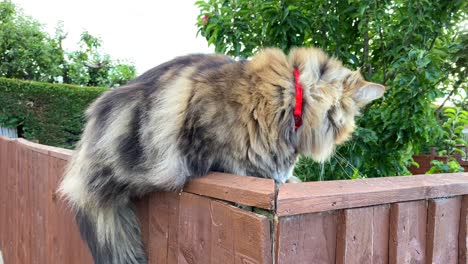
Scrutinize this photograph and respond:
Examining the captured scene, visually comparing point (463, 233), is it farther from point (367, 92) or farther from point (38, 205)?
point (38, 205)

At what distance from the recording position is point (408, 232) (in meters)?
1.17

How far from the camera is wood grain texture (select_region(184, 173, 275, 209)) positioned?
96cm

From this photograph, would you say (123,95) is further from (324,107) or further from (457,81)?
(457,81)

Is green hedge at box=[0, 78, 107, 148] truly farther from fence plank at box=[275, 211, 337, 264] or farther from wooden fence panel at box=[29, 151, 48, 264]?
fence plank at box=[275, 211, 337, 264]

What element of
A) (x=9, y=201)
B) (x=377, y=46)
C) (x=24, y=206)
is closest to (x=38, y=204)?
(x=24, y=206)

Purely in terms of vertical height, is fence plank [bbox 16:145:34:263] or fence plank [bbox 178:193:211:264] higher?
fence plank [bbox 178:193:211:264]

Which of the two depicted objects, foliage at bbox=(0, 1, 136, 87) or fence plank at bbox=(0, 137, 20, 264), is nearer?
fence plank at bbox=(0, 137, 20, 264)

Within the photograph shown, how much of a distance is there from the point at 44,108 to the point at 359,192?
792 centimetres

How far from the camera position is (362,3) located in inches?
95.3

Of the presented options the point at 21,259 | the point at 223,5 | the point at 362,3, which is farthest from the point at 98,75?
the point at 362,3

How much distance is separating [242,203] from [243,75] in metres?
0.73

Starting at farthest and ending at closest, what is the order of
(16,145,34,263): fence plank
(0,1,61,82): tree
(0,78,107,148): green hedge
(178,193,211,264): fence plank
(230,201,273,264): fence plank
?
1. (0,1,61,82): tree
2. (0,78,107,148): green hedge
3. (16,145,34,263): fence plank
4. (178,193,211,264): fence plank
5. (230,201,273,264): fence plank

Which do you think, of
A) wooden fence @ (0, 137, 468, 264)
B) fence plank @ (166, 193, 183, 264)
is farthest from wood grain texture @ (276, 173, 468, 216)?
fence plank @ (166, 193, 183, 264)

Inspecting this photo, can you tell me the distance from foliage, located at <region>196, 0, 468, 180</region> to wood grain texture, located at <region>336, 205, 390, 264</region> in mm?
1395
